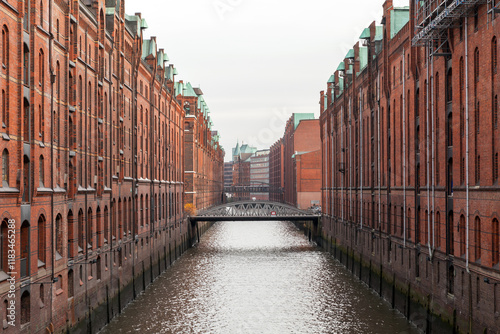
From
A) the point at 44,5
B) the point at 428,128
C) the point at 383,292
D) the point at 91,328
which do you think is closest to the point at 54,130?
the point at 44,5

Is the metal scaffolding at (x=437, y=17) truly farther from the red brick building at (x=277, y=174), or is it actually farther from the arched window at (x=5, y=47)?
the red brick building at (x=277, y=174)

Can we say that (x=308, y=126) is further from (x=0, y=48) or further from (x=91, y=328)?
(x=0, y=48)

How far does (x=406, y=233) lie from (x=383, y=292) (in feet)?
17.2

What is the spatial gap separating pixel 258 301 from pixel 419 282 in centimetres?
1068

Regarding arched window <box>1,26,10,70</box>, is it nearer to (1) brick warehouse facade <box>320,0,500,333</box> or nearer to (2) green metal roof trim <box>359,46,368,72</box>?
(1) brick warehouse facade <box>320,0,500,333</box>

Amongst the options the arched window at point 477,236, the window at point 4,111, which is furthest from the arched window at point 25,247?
the arched window at point 477,236

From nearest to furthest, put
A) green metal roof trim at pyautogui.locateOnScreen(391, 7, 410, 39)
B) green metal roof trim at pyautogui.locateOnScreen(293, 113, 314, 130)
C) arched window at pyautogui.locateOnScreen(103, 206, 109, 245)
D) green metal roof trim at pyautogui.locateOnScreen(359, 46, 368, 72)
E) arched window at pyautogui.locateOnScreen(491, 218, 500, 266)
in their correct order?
arched window at pyautogui.locateOnScreen(491, 218, 500, 266), arched window at pyautogui.locateOnScreen(103, 206, 109, 245), green metal roof trim at pyautogui.locateOnScreen(391, 7, 410, 39), green metal roof trim at pyautogui.locateOnScreen(359, 46, 368, 72), green metal roof trim at pyautogui.locateOnScreen(293, 113, 314, 130)

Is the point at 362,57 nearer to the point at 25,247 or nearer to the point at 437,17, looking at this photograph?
the point at 437,17

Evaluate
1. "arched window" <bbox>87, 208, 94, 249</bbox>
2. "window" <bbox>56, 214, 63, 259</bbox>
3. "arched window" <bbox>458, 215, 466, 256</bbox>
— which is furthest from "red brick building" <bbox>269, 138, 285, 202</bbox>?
"window" <bbox>56, 214, 63, 259</bbox>

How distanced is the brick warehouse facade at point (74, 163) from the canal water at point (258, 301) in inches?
74.9

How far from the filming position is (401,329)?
29.1 metres

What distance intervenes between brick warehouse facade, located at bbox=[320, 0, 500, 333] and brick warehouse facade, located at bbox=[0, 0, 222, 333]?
51.5ft

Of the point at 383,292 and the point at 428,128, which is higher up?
the point at 428,128

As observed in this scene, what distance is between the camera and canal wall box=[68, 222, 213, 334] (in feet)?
88.6
